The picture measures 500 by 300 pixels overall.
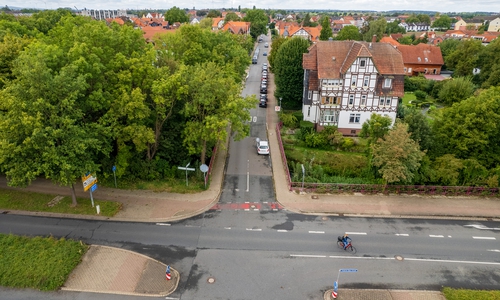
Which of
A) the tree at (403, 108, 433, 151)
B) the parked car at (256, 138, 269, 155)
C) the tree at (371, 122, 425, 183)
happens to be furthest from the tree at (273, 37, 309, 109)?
the tree at (371, 122, 425, 183)

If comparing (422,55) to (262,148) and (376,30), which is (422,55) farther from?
(262,148)


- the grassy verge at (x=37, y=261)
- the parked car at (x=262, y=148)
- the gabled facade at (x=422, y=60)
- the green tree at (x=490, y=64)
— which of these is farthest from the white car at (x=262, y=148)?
the gabled facade at (x=422, y=60)

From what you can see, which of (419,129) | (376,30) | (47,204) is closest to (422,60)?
(376,30)

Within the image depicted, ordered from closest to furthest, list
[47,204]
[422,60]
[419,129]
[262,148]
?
[47,204] → [419,129] → [262,148] → [422,60]

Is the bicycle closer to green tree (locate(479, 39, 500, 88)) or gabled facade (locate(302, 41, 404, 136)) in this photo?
gabled facade (locate(302, 41, 404, 136))

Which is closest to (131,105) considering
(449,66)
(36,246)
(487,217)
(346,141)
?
(36,246)

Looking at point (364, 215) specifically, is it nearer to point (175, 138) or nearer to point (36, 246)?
point (175, 138)
